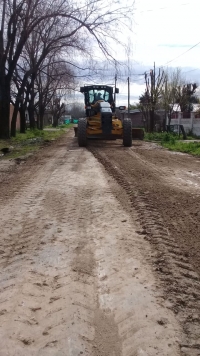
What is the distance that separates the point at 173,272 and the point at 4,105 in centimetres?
2251

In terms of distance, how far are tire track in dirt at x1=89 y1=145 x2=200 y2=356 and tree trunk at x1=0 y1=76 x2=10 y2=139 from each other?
746 inches

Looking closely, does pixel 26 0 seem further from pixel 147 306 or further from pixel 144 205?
pixel 147 306

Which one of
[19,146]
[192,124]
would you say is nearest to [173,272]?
[19,146]

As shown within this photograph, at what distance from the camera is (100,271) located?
4355 mm

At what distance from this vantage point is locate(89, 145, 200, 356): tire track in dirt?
3.28m

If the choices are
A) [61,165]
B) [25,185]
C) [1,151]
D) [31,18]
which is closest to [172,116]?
[31,18]

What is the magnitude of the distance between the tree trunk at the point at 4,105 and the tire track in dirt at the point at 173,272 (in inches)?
746

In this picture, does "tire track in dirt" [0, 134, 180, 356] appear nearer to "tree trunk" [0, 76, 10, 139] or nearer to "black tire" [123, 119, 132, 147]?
"black tire" [123, 119, 132, 147]

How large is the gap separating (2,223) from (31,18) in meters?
18.4

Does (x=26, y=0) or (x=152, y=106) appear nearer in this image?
(x=26, y=0)

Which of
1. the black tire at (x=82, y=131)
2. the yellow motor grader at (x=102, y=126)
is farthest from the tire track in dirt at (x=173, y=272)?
the yellow motor grader at (x=102, y=126)

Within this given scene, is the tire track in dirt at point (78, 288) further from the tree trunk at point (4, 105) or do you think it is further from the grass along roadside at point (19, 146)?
the tree trunk at point (4, 105)

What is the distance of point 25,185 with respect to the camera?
9234mm

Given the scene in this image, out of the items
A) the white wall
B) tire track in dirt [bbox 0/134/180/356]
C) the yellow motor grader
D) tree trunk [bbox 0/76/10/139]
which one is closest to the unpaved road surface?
tire track in dirt [bbox 0/134/180/356]
